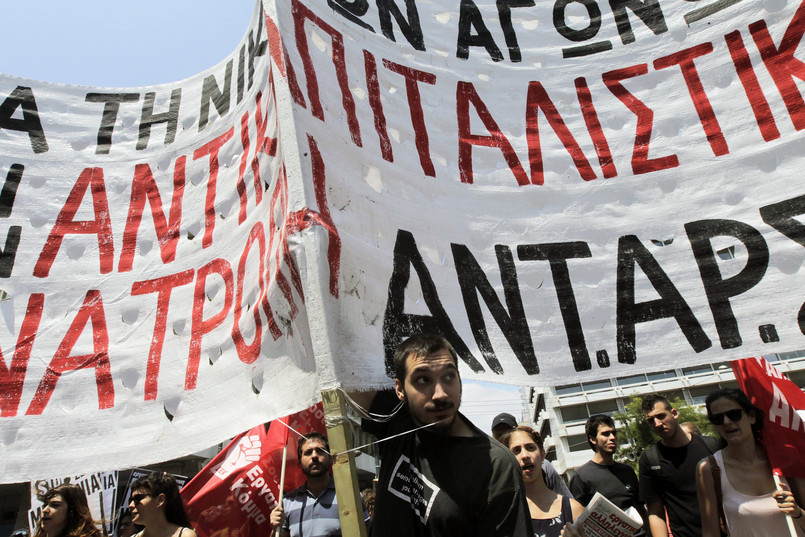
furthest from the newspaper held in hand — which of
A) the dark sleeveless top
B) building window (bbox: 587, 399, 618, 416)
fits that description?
building window (bbox: 587, 399, 618, 416)

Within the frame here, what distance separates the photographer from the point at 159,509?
9.94ft

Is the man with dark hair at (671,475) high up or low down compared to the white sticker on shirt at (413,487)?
down

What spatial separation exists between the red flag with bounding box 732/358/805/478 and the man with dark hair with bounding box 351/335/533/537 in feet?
6.04

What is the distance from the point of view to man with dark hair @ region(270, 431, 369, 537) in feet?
11.0

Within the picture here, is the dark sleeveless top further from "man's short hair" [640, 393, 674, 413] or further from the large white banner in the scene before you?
"man's short hair" [640, 393, 674, 413]

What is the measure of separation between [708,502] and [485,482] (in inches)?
80.1

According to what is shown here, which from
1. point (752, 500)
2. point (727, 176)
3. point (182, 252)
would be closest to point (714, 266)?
point (727, 176)

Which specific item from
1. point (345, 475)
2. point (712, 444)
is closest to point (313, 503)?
point (345, 475)

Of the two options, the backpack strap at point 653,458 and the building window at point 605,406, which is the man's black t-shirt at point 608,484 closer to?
the backpack strap at point 653,458

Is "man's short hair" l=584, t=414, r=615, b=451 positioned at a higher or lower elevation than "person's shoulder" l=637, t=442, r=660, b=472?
higher

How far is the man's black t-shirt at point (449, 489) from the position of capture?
149 centimetres

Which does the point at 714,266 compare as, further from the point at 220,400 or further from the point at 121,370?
the point at 121,370

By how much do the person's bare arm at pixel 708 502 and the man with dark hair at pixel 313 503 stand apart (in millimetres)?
1840

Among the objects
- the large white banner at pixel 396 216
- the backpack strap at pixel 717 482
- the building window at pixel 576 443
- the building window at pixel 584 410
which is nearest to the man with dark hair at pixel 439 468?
the large white banner at pixel 396 216
